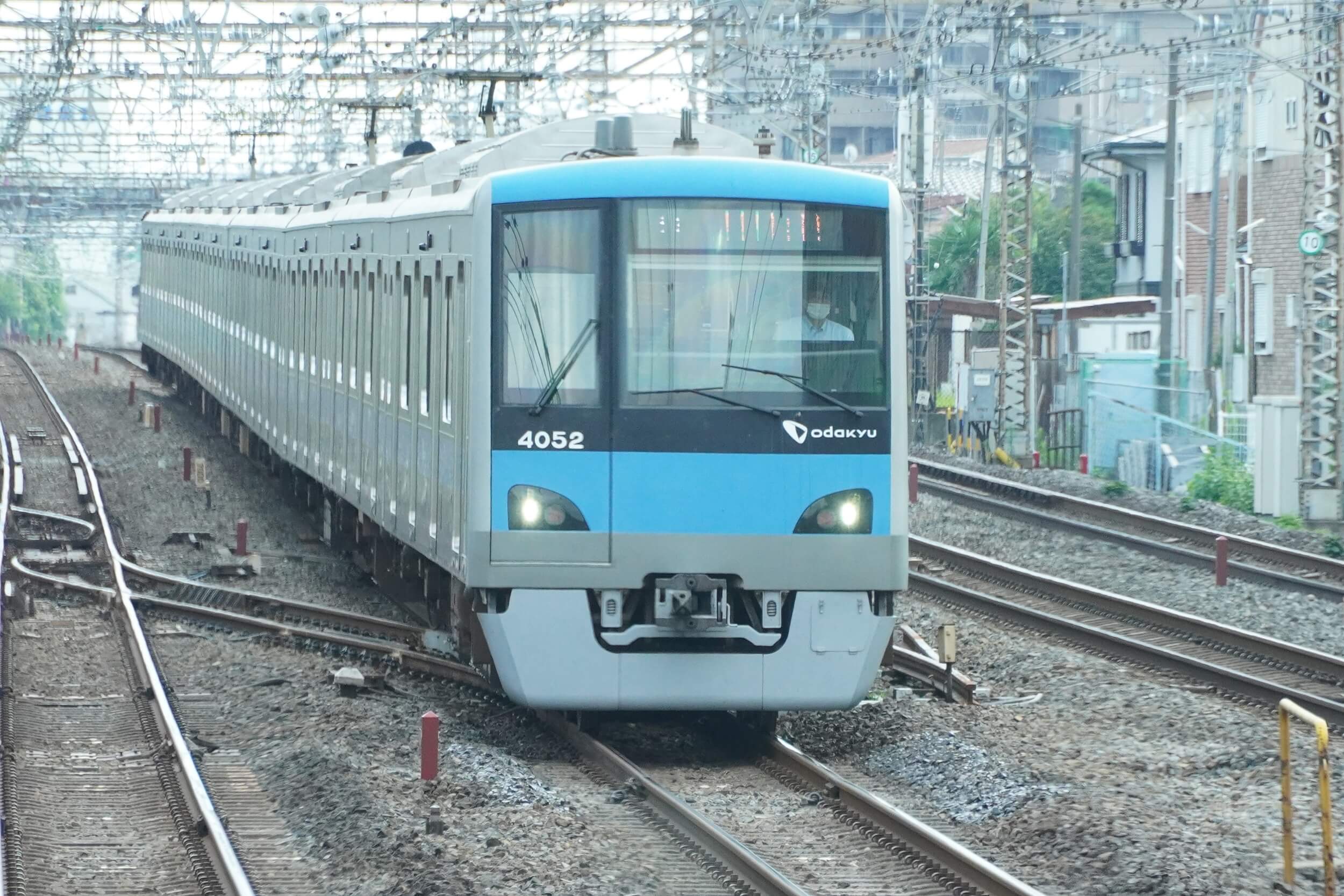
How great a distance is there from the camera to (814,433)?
8.96m

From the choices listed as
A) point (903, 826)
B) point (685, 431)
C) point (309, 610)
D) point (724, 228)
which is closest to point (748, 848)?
point (903, 826)

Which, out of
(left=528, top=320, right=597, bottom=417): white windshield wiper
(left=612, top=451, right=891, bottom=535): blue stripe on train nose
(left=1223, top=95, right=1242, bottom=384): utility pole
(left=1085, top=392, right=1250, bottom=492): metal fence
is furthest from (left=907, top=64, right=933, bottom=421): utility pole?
(left=528, top=320, right=597, bottom=417): white windshield wiper

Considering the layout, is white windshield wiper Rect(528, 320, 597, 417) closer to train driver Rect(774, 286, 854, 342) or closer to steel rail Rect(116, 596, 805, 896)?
train driver Rect(774, 286, 854, 342)

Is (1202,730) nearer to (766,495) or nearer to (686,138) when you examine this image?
(766,495)

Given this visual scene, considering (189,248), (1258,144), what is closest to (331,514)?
(189,248)

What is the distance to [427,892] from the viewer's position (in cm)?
673

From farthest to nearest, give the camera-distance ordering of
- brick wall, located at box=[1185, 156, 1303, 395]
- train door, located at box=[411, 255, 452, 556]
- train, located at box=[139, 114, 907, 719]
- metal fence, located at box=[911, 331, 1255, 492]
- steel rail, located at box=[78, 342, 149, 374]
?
steel rail, located at box=[78, 342, 149, 374] → brick wall, located at box=[1185, 156, 1303, 395] → metal fence, located at box=[911, 331, 1255, 492] → train door, located at box=[411, 255, 452, 556] → train, located at box=[139, 114, 907, 719]

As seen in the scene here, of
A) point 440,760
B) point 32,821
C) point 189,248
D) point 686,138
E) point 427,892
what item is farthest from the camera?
point 189,248

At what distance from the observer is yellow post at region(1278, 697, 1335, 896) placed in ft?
22.0

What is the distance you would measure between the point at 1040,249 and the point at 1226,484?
27945mm

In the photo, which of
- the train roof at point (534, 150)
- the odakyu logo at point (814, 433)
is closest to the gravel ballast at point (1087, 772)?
the odakyu logo at point (814, 433)

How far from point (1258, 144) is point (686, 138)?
90.3 feet

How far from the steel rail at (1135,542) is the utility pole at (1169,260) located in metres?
7.13

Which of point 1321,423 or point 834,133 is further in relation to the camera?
point 834,133
